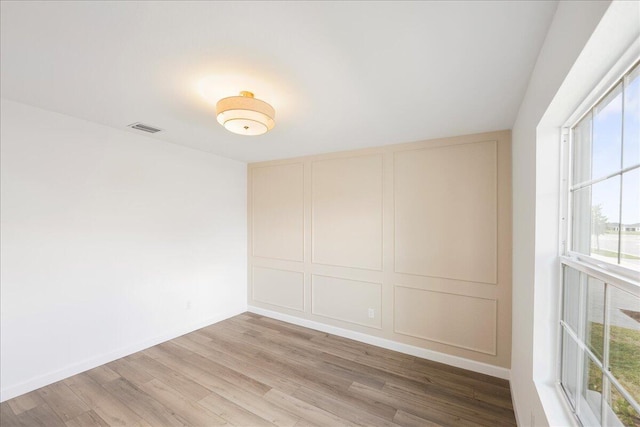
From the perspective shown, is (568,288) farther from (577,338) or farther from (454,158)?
(454,158)

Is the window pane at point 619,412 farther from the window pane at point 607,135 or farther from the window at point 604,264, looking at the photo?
the window pane at point 607,135

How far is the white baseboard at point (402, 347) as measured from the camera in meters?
2.52

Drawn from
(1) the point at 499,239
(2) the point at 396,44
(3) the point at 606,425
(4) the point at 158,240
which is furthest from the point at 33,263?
(1) the point at 499,239

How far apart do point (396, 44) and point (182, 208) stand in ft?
10.1

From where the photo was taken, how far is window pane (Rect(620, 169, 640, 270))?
808 millimetres

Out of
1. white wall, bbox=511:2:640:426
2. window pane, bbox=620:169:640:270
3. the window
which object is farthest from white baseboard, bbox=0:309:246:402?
window pane, bbox=620:169:640:270

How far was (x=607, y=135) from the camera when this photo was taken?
3.32 feet

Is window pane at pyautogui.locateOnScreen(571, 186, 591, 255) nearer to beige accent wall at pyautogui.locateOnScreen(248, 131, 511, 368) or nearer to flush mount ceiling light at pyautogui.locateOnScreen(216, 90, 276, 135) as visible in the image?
beige accent wall at pyautogui.locateOnScreen(248, 131, 511, 368)

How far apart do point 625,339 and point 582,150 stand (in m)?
0.87

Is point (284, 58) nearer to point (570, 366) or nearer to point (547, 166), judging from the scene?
point (547, 166)

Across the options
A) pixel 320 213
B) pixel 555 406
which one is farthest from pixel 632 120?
pixel 320 213

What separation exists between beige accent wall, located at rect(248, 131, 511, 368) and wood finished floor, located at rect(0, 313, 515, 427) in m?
0.44

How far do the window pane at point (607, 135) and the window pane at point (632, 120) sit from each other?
0.14 feet

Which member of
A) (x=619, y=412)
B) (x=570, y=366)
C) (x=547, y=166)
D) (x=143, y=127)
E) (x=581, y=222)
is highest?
(x=143, y=127)
